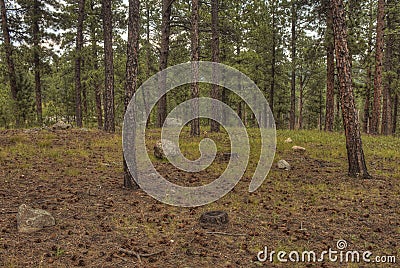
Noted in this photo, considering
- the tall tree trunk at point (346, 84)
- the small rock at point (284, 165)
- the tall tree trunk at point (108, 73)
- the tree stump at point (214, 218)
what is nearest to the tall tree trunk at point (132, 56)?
the tree stump at point (214, 218)

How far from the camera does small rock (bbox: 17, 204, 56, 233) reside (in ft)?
17.7

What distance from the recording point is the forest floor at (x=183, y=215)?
4.85 m

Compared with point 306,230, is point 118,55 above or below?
above

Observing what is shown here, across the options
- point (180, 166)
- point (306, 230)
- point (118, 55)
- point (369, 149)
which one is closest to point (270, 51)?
point (118, 55)

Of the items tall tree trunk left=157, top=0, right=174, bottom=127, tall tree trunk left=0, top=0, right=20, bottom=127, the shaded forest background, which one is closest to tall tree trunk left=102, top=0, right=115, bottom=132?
the shaded forest background

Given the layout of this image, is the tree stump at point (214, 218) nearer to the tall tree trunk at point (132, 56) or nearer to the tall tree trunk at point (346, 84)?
the tall tree trunk at point (132, 56)

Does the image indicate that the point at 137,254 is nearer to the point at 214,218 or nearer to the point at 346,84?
the point at 214,218

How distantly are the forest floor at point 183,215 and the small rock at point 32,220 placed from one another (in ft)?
0.45

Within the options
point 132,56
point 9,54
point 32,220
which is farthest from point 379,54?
point 9,54

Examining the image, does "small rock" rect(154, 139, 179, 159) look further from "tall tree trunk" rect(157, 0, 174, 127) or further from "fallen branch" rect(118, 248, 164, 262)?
"tall tree trunk" rect(157, 0, 174, 127)

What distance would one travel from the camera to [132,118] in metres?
7.84

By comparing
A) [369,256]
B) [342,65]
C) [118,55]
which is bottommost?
[369,256]

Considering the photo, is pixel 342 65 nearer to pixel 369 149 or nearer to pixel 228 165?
pixel 228 165

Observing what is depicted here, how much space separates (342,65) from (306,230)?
5.79 metres
